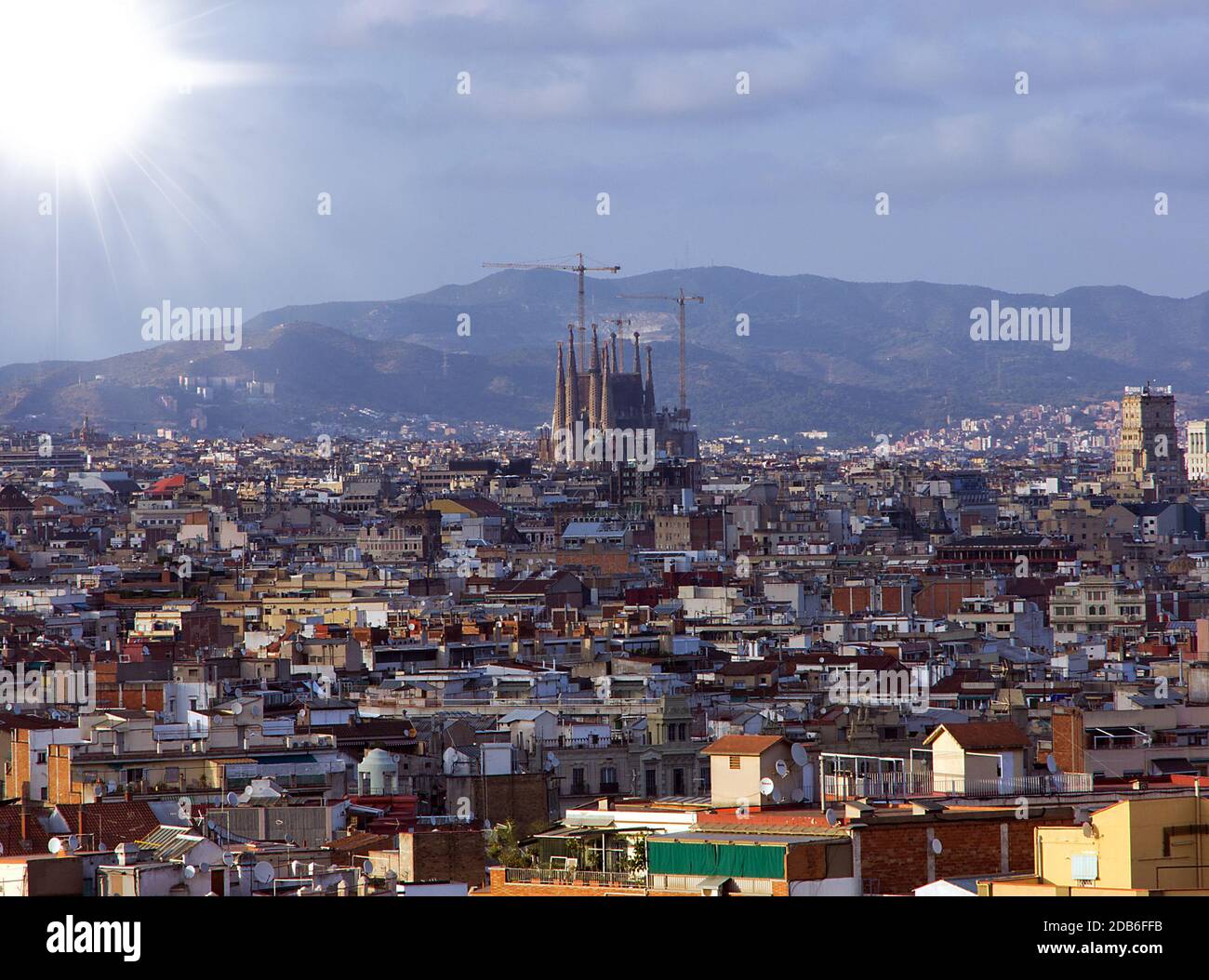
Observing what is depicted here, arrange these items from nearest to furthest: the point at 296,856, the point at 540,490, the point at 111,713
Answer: the point at 296,856, the point at 111,713, the point at 540,490

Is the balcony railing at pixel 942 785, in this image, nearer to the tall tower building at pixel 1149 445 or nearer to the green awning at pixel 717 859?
the green awning at pixel 717 859

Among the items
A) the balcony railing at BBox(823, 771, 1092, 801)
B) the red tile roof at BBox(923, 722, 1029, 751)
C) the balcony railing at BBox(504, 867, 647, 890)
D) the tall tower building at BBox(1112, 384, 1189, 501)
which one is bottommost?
the balcony railing at BBox(504, 867, 647, 890)

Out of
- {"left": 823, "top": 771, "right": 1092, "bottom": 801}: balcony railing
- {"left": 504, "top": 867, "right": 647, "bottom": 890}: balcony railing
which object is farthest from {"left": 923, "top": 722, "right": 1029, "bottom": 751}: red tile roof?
{"left": 504, "top": 867, "right": 647, "bottom": 890}: balcony railing

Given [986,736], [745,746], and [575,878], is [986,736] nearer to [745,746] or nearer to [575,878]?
[745,746]

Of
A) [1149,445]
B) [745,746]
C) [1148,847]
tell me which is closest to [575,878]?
[1148,847]

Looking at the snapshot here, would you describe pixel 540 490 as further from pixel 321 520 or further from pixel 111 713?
pixel 111 713

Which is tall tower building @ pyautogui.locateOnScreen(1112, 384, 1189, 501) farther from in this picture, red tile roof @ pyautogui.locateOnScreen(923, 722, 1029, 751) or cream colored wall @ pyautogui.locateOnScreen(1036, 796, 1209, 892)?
cream colored wall @ pyautogui.locateOnScreen(1036, 796, 1209, 892)

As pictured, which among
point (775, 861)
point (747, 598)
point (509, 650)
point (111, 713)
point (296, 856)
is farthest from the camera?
point (747, 598)
